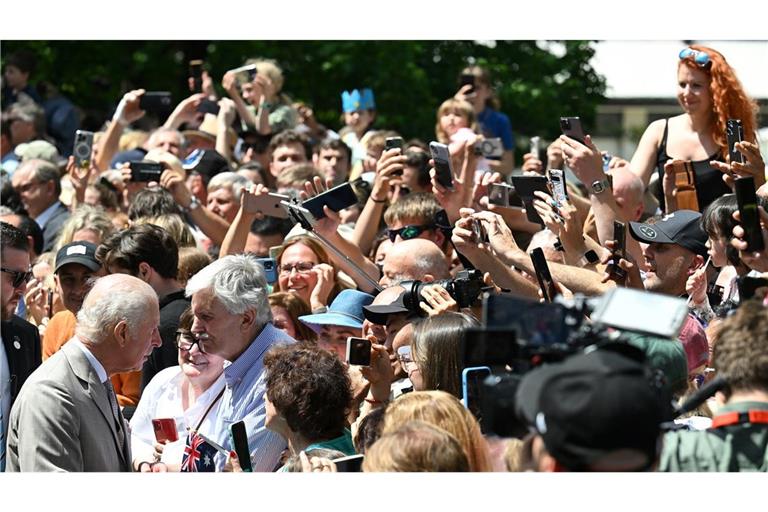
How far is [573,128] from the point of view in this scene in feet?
20.0

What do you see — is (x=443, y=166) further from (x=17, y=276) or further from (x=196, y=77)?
(x=196, y=77)

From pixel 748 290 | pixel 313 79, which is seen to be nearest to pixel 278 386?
pixel 748 290

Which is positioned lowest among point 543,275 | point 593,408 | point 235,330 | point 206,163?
point 235,330

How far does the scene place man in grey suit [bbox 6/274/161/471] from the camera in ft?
14.9

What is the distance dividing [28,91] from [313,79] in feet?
11.3

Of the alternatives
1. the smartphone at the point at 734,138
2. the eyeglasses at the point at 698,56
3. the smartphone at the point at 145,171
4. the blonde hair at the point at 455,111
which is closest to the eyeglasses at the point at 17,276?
the smartphone at the point at 145,171

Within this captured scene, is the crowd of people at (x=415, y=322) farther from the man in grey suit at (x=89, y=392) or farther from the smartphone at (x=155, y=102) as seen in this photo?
the smartphone at (x=155, y=102)

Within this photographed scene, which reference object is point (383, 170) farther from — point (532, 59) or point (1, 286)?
point (532, 59)

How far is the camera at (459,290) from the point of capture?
5234 millimetres

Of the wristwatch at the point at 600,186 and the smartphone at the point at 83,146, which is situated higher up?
the smartphone at the point at 83,146

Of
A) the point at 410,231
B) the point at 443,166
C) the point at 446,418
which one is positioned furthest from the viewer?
the point at 410,231

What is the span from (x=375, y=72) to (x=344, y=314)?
26.8 feet

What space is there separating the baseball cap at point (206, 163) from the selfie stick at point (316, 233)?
301 cm

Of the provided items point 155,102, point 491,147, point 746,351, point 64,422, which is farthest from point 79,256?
point 746,351
